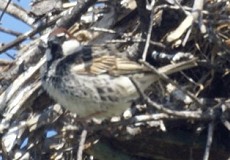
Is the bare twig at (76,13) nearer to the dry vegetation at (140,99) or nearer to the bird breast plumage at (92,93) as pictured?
the dry vegetation at (140,99)

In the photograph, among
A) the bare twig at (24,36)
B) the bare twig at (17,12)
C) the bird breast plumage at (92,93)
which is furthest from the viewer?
the bare twig at (17,12)

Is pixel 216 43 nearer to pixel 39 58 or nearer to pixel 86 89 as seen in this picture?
pixel 86 89

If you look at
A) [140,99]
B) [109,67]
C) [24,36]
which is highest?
[24,36]

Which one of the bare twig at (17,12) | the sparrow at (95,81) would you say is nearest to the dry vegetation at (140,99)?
the sparrow at (95,81)

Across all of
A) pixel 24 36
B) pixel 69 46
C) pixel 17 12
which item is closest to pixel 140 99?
pixel 69 46

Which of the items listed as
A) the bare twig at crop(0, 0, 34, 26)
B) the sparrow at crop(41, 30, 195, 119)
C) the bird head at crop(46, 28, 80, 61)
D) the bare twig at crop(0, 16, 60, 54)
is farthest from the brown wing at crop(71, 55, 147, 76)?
the bare twig at crop(0, 0, 34, 26)

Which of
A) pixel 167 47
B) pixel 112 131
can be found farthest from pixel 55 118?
pixel 167 47

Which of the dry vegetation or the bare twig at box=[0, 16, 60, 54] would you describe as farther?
the bare twig at box=[0, 16, 60, 54]

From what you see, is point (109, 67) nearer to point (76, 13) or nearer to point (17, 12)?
point (76, 13)

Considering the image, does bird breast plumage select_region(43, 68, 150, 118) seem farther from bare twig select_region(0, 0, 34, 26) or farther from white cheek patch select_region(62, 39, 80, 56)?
bare twig select_region(0, 0, 34, 26)

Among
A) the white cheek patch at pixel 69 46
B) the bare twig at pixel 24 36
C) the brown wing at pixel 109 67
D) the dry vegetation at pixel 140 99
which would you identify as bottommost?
the dry vegetation at pixel 140 99
